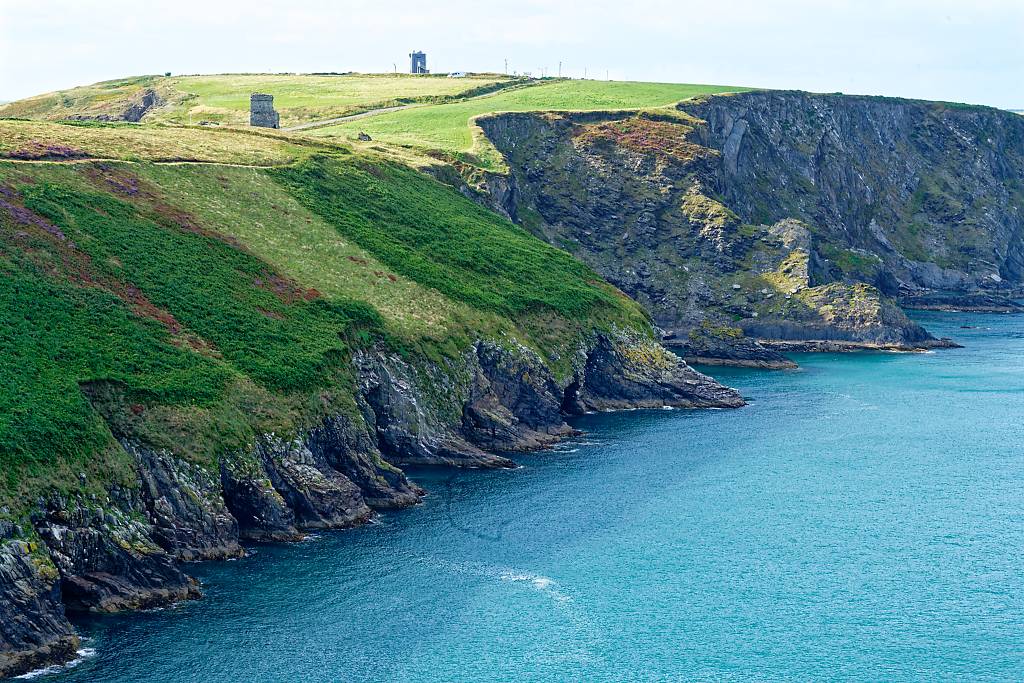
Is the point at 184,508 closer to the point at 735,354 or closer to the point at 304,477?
the point at 304,477

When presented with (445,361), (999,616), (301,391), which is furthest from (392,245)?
(999,616)

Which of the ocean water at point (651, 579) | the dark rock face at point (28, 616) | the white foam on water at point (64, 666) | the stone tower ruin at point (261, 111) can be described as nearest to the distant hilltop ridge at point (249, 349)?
the dark rock face at point (28, 616)

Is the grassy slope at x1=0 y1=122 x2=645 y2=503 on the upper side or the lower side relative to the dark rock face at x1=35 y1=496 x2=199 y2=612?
upper

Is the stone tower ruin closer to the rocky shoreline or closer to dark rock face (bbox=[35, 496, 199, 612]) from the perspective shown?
the rocky shoreline

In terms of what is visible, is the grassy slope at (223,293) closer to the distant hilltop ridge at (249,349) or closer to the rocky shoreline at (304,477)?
the distant hilltop ridge at (249,349)

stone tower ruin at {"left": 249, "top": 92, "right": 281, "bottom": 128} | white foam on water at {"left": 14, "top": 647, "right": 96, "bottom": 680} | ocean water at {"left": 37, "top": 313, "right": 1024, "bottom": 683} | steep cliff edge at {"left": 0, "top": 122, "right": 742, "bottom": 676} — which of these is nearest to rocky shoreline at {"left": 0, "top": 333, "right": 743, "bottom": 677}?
steep cliff edge at {"left": 0, "top": 122, "right": 742, "bottom": 676}

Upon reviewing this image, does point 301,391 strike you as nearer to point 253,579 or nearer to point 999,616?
point 253,579

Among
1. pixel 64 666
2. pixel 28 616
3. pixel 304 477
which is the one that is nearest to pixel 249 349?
pixel 304 477
